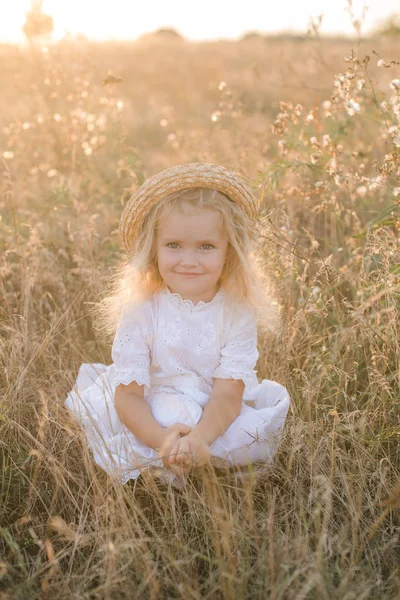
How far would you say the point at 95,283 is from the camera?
324 centimetres

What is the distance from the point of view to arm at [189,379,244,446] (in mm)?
2377

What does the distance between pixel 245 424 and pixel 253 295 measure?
535 millimetres

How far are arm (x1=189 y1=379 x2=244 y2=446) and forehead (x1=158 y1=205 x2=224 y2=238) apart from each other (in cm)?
62

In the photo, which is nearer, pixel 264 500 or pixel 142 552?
pixel 142 552

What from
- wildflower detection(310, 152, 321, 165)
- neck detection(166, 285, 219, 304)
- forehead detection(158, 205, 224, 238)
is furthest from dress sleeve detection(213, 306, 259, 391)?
wildflower detection(310, 152, 321, 165)

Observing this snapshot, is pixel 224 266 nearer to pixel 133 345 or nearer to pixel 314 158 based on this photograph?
pixel 133 345

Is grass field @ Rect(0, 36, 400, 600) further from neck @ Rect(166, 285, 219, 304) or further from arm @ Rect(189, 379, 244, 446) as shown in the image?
neck @ Rect(166, 285, 219, 304)

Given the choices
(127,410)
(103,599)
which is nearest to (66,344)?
(127,410)

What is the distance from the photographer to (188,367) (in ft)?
8.57

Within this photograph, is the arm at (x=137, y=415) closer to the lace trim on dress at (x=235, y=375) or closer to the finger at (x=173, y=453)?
the finger at (x=173, y=453)

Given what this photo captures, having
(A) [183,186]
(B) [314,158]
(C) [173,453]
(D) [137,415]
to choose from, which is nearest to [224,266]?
(A) [183,186]

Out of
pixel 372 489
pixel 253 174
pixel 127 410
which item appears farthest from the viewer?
pixel 253 174

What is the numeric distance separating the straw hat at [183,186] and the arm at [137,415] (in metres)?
0.65

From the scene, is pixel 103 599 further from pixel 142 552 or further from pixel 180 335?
pixel 180 335
